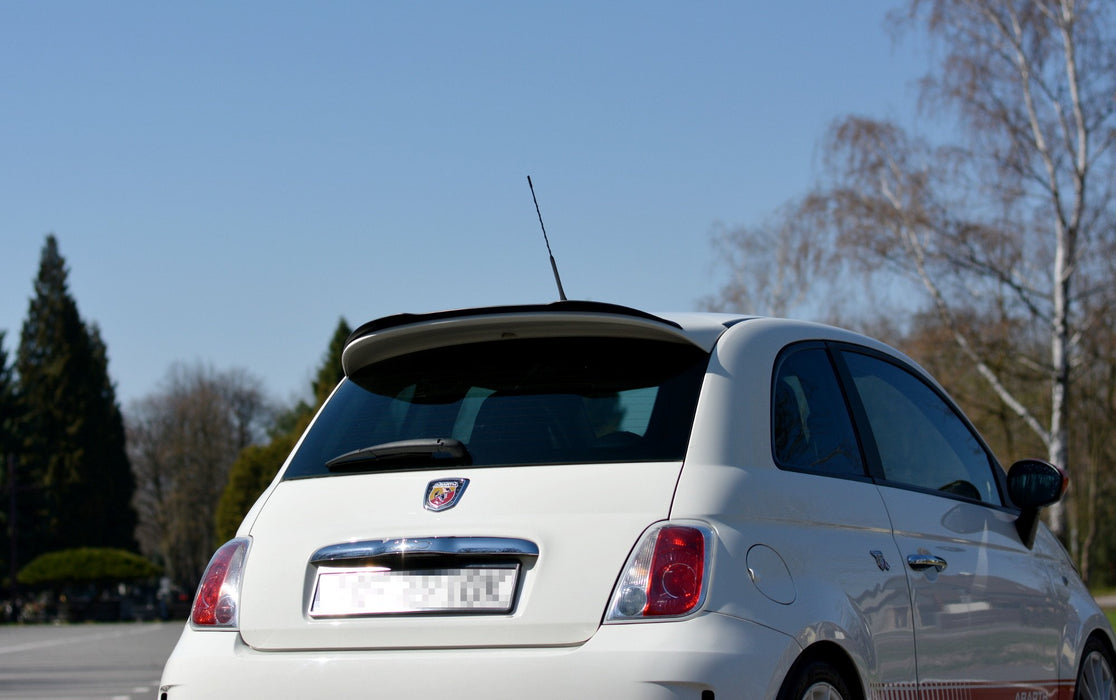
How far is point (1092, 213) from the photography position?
100 feet

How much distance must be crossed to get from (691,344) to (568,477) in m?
0.58

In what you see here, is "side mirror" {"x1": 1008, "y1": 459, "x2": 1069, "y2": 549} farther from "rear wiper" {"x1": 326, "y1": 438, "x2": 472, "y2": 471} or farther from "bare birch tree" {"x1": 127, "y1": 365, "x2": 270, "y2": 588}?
"bare birch tree" {"x1": 127, "y1": 365, "x2": 270, "y2": 588}

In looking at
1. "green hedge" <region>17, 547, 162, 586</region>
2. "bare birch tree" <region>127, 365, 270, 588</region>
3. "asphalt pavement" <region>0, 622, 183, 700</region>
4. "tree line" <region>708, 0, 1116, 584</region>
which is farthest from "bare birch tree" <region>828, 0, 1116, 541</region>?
"bare birch tree" <region>127, 365, 270, 588</region>

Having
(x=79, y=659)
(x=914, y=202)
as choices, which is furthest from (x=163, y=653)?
(x=914, y=202)

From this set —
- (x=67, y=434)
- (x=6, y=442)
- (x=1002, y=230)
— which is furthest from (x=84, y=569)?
(x=1002, y=230)

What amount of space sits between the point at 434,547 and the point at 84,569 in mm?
59847

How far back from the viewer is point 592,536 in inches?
146

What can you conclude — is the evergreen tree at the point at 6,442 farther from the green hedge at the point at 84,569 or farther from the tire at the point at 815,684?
the tire at the point at 815,684

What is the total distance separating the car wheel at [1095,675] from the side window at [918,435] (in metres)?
0.76

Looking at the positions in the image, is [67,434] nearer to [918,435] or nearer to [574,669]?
[918,435]

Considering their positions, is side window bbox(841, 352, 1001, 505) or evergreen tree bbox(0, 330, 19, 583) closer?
side window bbox(841, 352, 1001, 505)

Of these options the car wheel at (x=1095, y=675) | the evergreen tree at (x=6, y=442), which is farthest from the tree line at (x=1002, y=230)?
the evergreen tree at (x=6, y=442)

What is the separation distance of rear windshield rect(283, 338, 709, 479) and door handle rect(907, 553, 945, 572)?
99 cm

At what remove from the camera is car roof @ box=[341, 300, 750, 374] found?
4.07 meters
